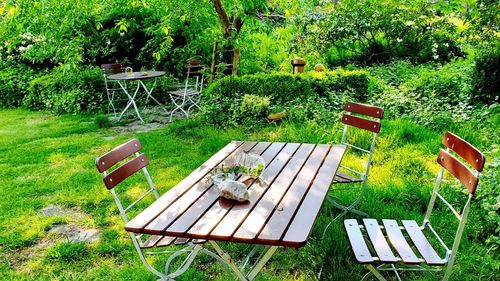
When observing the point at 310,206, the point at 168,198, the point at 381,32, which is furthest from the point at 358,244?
the point at 381,32

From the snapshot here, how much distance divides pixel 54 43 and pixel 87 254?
614cm

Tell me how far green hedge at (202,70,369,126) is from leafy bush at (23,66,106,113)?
3.17 metres

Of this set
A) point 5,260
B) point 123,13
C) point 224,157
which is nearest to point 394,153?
point 224,157

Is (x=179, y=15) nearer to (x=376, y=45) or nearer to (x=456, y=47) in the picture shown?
(x=376, y=45)

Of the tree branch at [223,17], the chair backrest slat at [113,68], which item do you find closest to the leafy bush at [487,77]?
the tree branch at [223,17]

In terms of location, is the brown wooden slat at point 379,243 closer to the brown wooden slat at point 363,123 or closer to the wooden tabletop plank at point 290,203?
the wooden tabletop plank at point 290,203

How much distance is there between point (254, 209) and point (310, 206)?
12.1 inches

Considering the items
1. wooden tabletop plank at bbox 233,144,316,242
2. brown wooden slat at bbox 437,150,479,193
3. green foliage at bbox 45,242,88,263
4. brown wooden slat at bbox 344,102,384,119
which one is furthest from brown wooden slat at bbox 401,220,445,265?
green foliage at bbox 45,242,88,263

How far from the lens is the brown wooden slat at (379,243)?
242 centimetres

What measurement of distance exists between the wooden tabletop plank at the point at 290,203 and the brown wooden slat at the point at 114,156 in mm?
1090

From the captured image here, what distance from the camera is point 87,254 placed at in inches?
138

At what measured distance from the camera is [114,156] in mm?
2732

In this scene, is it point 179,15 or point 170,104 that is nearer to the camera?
point 179,15

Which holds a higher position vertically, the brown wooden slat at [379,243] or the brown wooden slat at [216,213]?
the brown wooden slat at [216,213]
